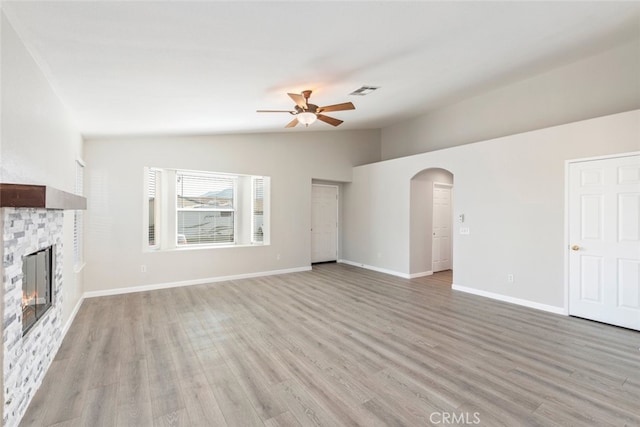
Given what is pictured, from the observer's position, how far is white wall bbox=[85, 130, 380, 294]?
4742 millimetres

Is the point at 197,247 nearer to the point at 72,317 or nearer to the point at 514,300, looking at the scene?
the point at 72,317

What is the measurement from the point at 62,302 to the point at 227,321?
1719 mm

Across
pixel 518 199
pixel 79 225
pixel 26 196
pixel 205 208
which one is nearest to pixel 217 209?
pixel 205 208

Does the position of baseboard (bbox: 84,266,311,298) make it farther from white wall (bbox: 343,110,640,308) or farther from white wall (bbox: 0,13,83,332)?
white wall (bbox: 343,110,640,308)

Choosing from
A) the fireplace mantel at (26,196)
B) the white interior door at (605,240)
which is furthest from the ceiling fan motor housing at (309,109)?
the white interior door at (605,240)

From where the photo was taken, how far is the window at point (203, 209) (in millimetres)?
5340

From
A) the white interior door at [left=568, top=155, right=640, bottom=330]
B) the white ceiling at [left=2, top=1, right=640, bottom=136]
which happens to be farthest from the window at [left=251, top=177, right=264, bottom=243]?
the white interior door at [left=568, top=155, right=640, bottom=330]

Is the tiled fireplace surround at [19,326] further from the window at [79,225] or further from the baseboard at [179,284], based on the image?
the baseboard at [179,284]

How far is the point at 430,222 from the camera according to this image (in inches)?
254

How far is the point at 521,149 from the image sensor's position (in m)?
4.42

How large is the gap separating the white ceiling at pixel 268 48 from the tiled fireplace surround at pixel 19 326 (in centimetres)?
121

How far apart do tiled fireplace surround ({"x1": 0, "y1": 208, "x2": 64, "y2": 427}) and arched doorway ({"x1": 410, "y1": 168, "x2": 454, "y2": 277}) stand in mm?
5542

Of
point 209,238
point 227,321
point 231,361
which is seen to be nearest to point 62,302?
point 227,321

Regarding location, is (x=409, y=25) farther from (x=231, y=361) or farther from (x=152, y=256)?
(x=152, y=256)
